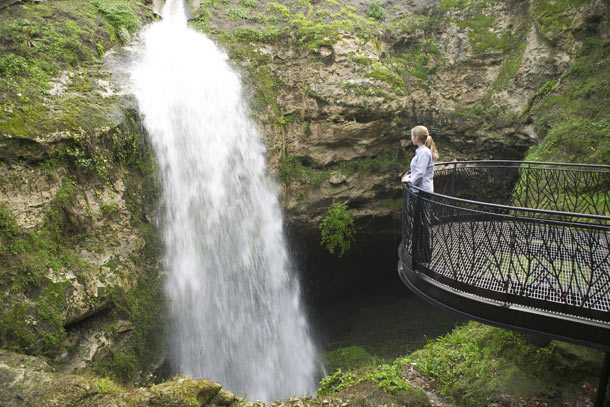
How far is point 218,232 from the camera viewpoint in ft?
28.5

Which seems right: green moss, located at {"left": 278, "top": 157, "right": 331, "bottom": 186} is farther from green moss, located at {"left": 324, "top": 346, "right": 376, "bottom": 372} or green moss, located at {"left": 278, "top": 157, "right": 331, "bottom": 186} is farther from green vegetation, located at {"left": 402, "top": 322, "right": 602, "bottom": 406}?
green vegetation, located at {"left": 402, "top": 322, "right": 602, "bottom": 406}

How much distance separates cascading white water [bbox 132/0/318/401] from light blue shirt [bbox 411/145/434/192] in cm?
491

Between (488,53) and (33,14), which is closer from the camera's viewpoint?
(33,14)

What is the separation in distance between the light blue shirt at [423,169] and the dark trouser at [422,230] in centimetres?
22

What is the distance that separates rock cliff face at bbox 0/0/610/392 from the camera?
5992 mm

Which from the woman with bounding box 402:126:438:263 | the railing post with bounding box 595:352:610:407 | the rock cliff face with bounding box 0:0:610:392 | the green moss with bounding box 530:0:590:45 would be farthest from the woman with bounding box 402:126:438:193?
the green moss with bounding box 530:0:590:45

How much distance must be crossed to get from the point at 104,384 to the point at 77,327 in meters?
2.20

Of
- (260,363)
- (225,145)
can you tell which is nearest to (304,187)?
(225,145)

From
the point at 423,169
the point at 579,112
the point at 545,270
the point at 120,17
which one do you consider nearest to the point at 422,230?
the point at 423,169

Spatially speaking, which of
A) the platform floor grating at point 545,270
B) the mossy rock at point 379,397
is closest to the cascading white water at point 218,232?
the mossy rock at point 379,397

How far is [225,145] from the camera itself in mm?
9094

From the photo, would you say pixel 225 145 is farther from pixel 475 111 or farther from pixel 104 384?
pixel 475 111

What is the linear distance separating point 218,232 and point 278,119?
363cm

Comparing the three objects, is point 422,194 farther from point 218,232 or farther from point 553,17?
point 553,17
